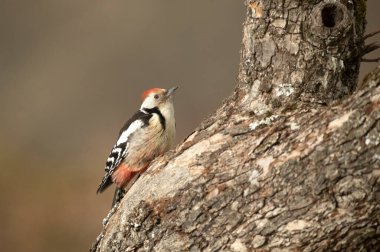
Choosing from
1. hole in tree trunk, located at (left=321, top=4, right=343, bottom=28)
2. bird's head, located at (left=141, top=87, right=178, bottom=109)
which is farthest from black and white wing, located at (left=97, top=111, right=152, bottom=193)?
hole in tree trunk, located at (left=321, top=4, right=343, bottom=28)

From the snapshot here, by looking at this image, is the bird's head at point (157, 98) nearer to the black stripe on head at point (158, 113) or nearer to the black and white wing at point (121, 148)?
the black stripe on head at point (158, 113)

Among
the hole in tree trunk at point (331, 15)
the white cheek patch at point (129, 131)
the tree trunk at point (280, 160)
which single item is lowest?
the tree trunk at point (280, 160)

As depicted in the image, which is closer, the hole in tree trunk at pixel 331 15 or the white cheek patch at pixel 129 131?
the hole in tree trunk at pixel 331 15

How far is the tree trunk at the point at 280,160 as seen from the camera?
9.45 ft

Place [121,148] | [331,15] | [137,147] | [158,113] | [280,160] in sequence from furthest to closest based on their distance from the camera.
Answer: [158,113] → [121,148] → [137,147] → [331,15] → [280,160]

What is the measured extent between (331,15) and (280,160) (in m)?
0.91

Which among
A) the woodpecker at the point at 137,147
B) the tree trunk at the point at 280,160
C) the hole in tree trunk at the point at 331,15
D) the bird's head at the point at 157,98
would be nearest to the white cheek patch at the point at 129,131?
the woodpecker at the point at 137,147

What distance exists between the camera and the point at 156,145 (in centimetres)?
516

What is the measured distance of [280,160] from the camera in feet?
10.0

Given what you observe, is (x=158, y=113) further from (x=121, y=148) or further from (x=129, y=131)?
(x=121, y=148)

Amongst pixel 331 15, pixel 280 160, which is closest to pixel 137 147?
pixel 331 15

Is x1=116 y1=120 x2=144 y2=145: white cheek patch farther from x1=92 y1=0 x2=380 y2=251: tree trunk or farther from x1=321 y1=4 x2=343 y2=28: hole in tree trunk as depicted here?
x1=321 y1=4 x2=343 y2=28: hole in tree trunk

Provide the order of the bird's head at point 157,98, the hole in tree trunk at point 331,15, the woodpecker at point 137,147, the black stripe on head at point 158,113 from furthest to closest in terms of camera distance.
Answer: the bird's head at point 157,98 < the black stripe on head at point 158,113 < the woodpecker at point 137,147 < the hole in tree trunk at point 331,15

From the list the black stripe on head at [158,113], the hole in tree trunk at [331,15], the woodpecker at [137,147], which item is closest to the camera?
the hole in tree trunk at [331,15]
